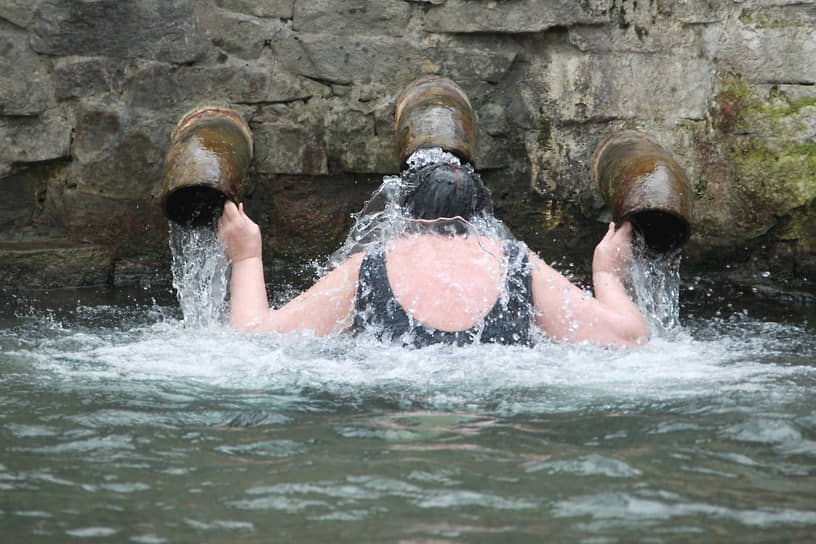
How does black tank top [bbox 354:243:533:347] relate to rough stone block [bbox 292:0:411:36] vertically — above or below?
below

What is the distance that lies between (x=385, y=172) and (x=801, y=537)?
2986 mm

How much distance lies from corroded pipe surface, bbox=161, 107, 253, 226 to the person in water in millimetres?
595

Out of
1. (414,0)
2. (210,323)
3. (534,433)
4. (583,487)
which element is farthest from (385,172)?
(583,487)

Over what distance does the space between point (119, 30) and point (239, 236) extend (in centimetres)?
128

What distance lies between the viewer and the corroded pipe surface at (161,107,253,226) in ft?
12.7

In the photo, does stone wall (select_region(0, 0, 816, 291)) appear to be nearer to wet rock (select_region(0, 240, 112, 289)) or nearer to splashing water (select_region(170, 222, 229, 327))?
wet rock (select_region(0, 240, 112, 289))

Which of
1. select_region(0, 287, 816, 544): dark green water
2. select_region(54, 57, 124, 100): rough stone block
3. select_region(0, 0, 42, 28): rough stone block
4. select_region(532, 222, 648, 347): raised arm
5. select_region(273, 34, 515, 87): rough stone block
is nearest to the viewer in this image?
select_region(0, 287, 816, 544): dark green water

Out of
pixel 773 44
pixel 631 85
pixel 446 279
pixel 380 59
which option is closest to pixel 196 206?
pixel 380 59

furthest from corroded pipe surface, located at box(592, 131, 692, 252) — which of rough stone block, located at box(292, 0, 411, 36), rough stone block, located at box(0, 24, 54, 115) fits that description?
rough stone block, located at box(0, 24, 54, 115)

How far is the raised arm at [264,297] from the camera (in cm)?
341

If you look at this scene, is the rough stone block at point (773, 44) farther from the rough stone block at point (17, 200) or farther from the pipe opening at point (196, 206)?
the rough stone block at point (17, 200)

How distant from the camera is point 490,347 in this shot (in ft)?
10.6

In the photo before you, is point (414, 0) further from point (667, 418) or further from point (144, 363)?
point (667, 418)

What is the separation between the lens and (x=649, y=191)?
3838mm
